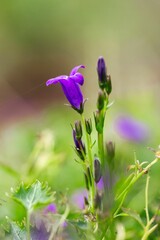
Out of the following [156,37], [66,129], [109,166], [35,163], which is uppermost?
[109,166]

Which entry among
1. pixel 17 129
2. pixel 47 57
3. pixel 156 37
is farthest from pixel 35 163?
pixel 47 57

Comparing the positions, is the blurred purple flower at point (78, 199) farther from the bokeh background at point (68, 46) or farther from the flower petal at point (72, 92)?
the bokeh background at point (68, 46)

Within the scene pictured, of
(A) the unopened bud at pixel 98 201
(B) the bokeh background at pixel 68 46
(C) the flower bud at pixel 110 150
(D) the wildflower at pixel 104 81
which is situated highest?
(D) the wildflower at pixel 104 81

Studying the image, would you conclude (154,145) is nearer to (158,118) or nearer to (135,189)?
(158,118)

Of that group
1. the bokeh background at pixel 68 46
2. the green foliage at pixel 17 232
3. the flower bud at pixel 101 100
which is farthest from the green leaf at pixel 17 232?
the bokeh background at pixel 68 46

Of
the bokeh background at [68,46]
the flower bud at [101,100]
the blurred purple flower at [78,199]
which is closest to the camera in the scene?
the flower bud at [101,100]

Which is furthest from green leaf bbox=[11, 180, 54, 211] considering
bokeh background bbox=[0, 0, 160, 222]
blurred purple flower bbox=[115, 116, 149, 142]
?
bokeh background bbox=[0, 0, 160, 222]
